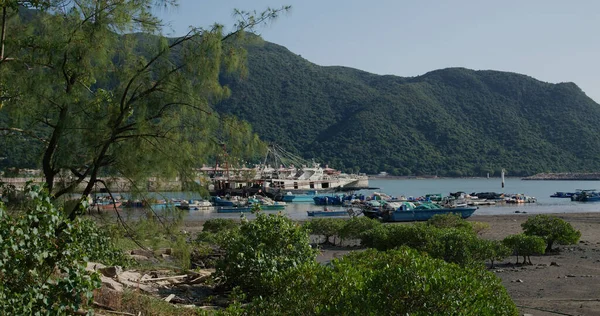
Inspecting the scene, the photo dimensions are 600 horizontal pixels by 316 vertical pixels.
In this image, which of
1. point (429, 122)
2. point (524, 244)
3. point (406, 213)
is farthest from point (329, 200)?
point (429, 122)

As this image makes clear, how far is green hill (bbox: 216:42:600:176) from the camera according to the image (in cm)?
13138

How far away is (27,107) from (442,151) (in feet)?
436

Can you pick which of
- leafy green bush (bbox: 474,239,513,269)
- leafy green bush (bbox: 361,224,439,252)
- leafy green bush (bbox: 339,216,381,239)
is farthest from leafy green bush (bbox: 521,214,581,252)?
leafy green bush (bbox: 339,216,381,239)

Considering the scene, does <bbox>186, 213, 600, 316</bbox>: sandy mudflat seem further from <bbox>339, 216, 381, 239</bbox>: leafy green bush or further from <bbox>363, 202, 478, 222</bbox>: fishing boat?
<bbox>363, 202, 478, 222</bbox>: fishing boat

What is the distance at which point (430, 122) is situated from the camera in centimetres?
13762

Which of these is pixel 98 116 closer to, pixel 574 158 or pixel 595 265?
pixel 595 265

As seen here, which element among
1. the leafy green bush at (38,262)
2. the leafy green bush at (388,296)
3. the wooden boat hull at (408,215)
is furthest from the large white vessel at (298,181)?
the leafy green bush at (38,262)

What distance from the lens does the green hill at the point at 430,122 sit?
13138 centimetres

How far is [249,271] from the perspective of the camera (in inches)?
359

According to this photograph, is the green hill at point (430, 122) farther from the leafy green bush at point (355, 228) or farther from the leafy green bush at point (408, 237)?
the leafy green bush at point (408, 237)

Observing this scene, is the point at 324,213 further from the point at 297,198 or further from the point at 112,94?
the point at 112,94

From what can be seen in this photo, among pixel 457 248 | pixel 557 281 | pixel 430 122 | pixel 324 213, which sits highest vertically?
pixel 430 122

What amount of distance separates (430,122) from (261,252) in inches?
5210

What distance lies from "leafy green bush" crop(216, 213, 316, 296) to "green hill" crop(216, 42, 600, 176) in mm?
113407
